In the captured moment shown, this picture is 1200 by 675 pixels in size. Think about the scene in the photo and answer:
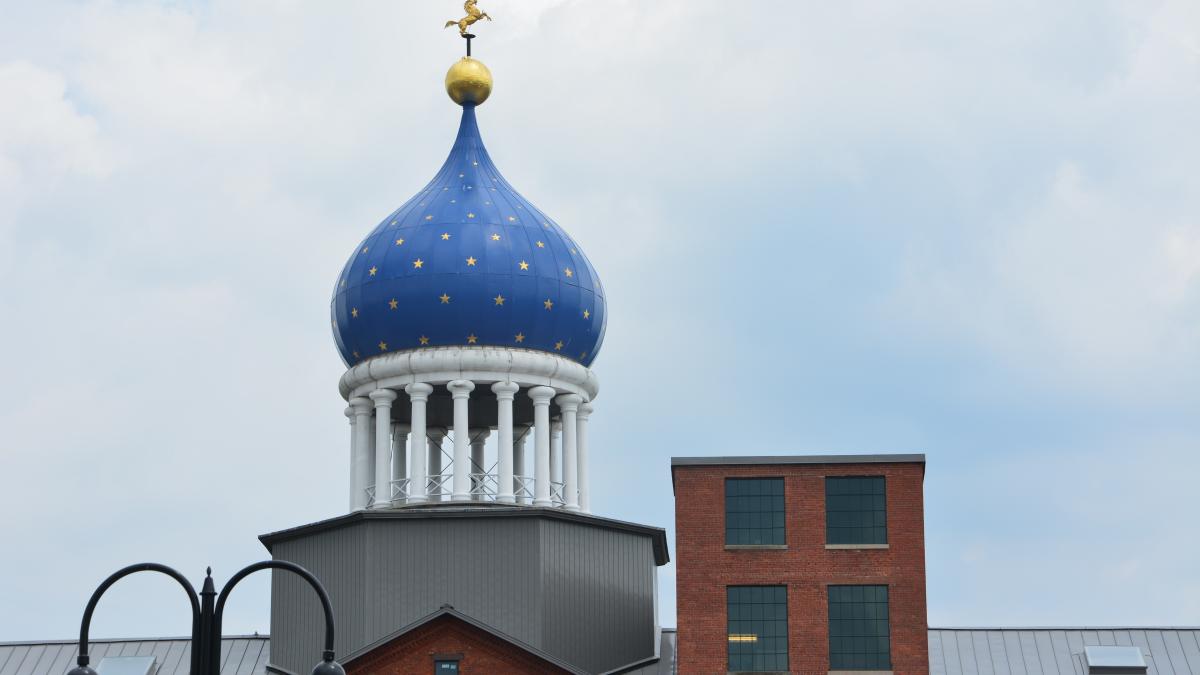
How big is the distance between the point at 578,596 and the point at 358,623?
219 inches

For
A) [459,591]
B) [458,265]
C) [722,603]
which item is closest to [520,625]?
[459,591]

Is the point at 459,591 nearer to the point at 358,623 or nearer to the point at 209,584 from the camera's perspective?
the point at 358,623

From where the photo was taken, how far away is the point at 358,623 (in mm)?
58219

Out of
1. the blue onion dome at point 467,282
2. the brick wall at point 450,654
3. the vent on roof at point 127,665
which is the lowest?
the brick wall at point 450,654

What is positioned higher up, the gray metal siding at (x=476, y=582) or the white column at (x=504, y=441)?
the white column at (x=504, y=441)

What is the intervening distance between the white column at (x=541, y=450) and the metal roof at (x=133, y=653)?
9.92 metres

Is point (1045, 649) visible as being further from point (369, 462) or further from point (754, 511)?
point (369, 462)

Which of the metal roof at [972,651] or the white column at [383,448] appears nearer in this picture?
the white column at [383,448]

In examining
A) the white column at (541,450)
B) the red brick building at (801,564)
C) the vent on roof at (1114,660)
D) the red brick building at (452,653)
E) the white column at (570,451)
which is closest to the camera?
the red brick building at (801,564)

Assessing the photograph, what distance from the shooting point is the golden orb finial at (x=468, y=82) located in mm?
65250

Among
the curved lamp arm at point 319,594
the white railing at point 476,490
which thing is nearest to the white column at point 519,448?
the white railing at point 476,490

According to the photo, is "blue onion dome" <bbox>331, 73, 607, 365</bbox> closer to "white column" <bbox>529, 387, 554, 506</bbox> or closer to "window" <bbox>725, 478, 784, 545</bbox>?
"white column" <bbox>529, 387, 554, 506</bbox>

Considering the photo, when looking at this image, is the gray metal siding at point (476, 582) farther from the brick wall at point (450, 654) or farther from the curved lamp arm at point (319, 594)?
the curved lamp arm at point (319, 594)

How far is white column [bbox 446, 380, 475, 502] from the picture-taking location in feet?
196
